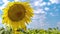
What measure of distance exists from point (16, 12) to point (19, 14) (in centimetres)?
3

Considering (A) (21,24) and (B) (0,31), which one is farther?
(B) (0,31)

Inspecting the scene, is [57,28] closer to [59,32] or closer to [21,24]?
[59,32]

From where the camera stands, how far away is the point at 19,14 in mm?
1415

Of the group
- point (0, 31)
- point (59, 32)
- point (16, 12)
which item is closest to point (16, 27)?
point (16, 12)

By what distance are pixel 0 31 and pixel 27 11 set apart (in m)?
0.43

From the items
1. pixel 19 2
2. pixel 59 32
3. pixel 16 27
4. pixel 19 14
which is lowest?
pixel 59 32

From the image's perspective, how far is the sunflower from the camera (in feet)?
4.69

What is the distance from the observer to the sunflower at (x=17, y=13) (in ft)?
4.69

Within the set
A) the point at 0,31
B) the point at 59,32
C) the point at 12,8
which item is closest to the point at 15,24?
the point at 12,8

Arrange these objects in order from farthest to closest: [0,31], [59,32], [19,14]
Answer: [59,32], [0,31], [19,14]

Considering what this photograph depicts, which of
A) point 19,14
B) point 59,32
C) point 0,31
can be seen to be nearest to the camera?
point 19,14

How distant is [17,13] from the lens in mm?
1417

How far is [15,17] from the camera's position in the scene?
1.42m

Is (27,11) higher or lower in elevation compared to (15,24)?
higher
